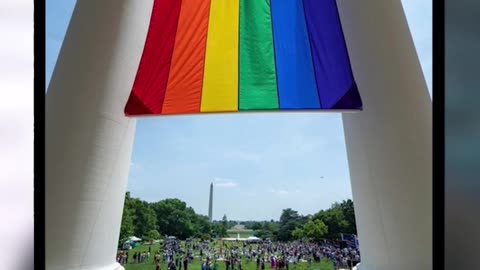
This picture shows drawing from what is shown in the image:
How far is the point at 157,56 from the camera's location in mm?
4066

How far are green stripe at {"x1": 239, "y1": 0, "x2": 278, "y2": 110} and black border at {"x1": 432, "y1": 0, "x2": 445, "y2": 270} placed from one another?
285cm

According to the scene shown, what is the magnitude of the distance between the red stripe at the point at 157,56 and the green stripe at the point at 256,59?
0.65 metres

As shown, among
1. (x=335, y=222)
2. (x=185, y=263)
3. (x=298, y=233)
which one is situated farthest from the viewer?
(x=298, y=233)

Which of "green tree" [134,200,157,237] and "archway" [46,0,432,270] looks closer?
"archway" [46,0,432,270]

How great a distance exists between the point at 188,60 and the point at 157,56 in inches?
11.3

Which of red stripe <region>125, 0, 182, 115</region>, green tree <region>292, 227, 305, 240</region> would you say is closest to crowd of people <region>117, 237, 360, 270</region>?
green tree <region>292, 227, 305, 240</region>

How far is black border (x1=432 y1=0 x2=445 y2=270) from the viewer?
3.40 ft

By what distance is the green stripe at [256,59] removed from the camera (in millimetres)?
3932

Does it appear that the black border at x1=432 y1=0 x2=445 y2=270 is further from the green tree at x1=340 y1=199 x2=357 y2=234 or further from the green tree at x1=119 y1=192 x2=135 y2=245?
the green tree at x1=119 y1=192 x2=135 y2=245

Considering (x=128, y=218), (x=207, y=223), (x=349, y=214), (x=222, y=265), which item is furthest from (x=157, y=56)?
(x=207, y=223)

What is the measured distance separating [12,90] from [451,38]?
1.06m

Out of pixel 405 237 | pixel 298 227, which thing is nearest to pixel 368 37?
pixel 405 237

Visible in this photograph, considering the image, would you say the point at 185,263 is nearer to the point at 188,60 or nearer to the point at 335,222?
the point at 335,222

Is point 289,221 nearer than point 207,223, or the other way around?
point 289,221
